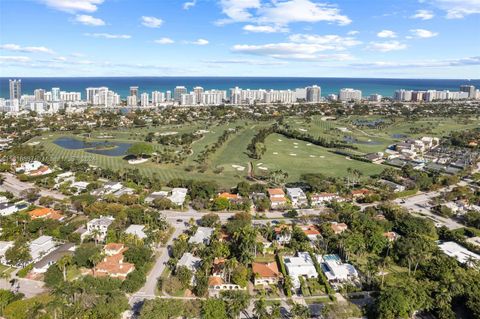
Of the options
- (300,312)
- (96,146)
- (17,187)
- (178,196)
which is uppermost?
(96,146)

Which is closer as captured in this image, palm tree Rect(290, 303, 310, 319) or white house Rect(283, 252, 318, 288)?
palm tree Rect(290, 303, 310, 319)

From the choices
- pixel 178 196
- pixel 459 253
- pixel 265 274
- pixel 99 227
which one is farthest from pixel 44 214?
pixel 459 253

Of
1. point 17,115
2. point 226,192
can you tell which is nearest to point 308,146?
point 226,192

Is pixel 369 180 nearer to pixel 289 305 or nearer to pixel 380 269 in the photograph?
pixel 380 269

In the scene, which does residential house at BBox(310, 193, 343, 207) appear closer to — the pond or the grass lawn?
the grass lawn

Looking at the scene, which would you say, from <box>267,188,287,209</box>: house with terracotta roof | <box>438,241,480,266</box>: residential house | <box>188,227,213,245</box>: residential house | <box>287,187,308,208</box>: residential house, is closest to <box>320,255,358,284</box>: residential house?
<box>438,241,480,266</box>: residential house

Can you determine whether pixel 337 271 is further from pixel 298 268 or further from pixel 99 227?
pixel 99 227
